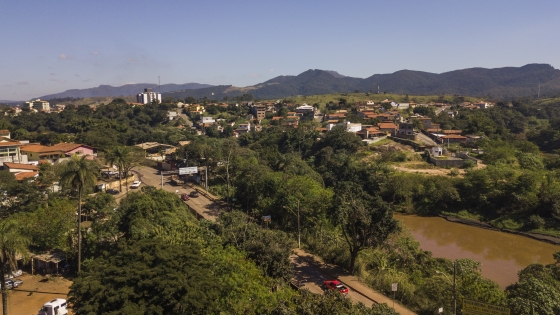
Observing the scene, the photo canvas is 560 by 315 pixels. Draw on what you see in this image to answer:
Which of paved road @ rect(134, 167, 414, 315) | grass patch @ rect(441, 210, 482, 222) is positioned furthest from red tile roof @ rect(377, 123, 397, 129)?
paved road @ rect(134, 167, 414, 315)

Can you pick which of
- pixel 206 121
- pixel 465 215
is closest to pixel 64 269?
pixel 465 215

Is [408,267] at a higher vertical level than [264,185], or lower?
lower

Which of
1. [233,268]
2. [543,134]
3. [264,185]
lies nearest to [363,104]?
[543,134]

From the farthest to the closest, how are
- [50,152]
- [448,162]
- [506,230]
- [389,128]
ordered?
1. [389,128]
2. [448,162]
3. [50,152]
4. [506,230]

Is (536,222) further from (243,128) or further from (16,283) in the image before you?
(243,128)

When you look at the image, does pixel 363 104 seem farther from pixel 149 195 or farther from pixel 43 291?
pixel 43 291

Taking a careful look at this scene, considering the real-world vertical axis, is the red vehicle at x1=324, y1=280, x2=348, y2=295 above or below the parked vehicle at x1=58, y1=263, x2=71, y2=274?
above

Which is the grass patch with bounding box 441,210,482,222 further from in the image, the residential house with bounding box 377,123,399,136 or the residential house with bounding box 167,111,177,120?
the residential house with bounding box 167,111,177,120
